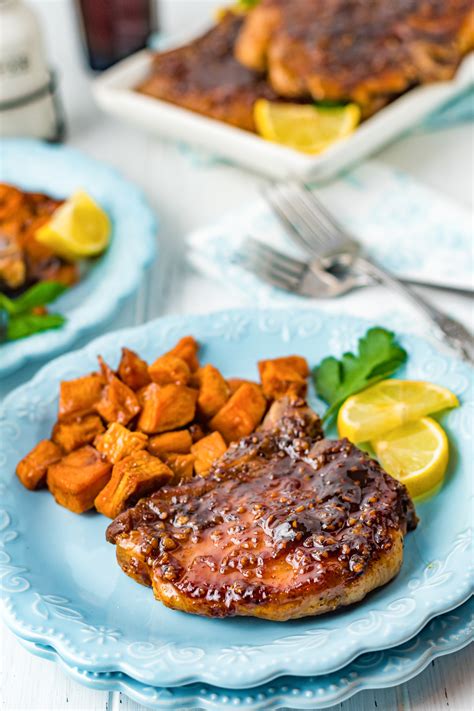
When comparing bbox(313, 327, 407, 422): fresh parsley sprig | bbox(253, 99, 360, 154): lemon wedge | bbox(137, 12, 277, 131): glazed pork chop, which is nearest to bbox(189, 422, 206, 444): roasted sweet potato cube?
bbox(313, 327, 407, 422): fresh parsley sprig

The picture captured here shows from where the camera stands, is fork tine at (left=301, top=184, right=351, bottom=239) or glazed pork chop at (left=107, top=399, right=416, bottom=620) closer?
glazed pork chop at (left=107, top=399, right=416, bottom=620)

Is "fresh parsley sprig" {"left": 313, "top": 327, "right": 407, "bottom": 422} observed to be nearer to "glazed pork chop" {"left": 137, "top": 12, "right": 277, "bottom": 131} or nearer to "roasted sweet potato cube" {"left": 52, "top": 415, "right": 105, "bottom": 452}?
"roasted sweet potato cube" {"left": 52, "top": 415, "right": 105, "bottom": 452}

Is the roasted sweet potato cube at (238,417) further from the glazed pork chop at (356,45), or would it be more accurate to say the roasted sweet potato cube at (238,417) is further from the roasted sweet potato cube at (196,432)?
the glazed pork chop at (356,45)

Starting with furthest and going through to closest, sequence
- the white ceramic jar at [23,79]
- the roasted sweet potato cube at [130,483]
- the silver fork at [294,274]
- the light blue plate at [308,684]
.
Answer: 1. the white ceramic jar at [23,79]
2. the silver fork at [294,274]
3. the roasted sweet potato cube at [130,483]
4. the light blue plate at [308,684]

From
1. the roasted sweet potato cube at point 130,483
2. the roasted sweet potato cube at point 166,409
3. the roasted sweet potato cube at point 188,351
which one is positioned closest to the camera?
the roasted sweet potato cube at point 130,483

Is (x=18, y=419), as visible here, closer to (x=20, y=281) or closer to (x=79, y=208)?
(x=20, y=281)

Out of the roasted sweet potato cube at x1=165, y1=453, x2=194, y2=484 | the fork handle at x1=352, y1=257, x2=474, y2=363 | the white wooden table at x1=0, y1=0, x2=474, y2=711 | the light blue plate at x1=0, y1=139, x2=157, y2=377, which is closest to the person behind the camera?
the white wooden table at x1=0, y1=0, x2=474, y2=711

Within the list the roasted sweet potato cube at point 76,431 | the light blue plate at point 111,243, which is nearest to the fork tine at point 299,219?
the light blue plate at point 111,243
